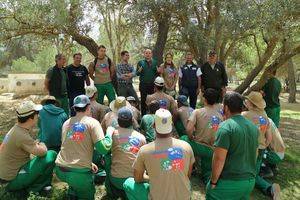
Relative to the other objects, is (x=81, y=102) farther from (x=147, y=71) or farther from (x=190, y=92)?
(x=190, y=92)

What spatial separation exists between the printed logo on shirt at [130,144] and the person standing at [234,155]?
1.25 meters

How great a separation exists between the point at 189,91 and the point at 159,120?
567 centimetres

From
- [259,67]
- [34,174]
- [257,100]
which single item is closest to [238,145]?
[257,100]

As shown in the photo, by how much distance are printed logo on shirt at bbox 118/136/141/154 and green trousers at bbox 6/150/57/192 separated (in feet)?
3.70

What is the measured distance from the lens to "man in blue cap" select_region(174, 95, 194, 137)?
26.3 ft

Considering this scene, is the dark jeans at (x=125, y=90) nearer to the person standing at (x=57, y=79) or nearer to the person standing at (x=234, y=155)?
the person standing at (x=57, y=79)

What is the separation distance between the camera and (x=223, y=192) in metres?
4.96

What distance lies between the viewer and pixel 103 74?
32.6ft

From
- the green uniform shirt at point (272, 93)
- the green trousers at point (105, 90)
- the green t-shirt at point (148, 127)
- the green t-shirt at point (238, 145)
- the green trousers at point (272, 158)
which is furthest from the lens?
the green trousers at point (105, 90)

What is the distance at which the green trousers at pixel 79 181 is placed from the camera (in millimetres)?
5645

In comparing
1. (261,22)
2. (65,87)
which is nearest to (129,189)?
(65,87)

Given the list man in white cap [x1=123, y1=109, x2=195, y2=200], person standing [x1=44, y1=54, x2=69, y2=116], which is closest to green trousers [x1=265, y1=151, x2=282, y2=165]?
man in white cap [x1=123, y1=109, x2=195, y2=200]

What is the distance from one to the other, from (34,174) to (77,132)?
3.14 feet

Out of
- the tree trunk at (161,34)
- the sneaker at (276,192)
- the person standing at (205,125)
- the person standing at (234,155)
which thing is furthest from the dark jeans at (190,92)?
the person standing at (234,155)
